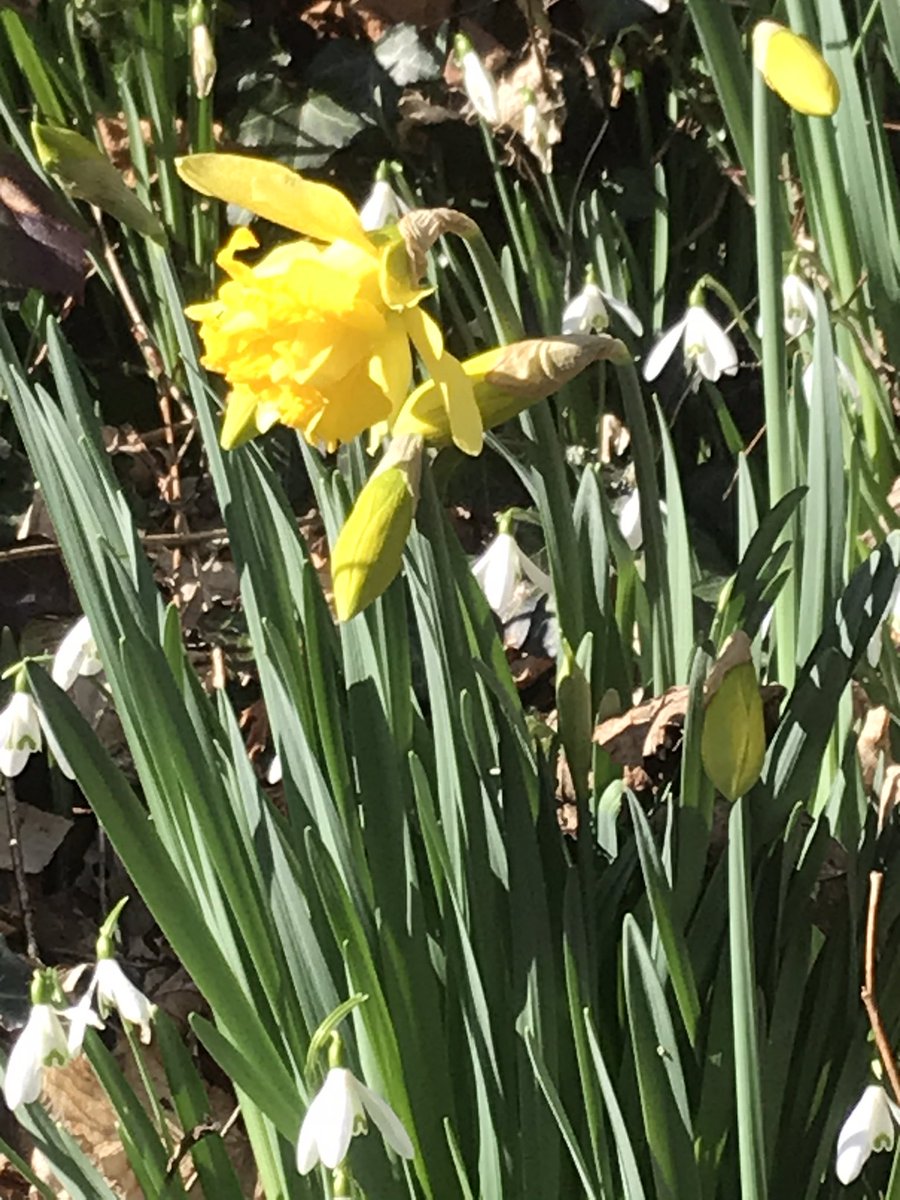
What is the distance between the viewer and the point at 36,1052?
35.2 inches

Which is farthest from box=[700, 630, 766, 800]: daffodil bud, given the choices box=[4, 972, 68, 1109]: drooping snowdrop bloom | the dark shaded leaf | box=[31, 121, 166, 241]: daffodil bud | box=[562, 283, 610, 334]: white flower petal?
the dark shaded leaf

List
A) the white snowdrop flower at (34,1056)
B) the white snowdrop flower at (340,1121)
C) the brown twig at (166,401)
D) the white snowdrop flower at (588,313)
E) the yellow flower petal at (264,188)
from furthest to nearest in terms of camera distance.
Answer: the brown twig at (166,401), the white snowdrop flower at (588,313), the white snowdrop flower at (34,1056), the white snowdrop flower at (340,1121), the yellow flower petal at (264,188)

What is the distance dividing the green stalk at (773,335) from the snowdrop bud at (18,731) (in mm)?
625

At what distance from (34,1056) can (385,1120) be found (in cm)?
29

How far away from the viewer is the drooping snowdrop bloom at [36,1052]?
882mm

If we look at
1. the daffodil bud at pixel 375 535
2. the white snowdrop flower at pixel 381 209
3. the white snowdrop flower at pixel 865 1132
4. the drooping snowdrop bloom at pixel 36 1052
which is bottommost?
the white snowdrop flower at pixel 865 1132

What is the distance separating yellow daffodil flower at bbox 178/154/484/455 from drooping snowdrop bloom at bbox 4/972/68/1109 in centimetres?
52

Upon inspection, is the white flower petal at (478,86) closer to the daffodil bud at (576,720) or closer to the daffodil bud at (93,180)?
the daffodil bud at (93,180)

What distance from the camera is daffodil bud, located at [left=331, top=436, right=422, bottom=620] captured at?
0.63 m

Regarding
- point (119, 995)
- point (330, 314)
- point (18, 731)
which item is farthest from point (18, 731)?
point (330, 314)

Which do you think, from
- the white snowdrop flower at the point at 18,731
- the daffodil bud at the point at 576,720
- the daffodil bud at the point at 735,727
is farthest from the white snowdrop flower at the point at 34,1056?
the daffodil bud at the point at 735,727

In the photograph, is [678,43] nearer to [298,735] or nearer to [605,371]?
[605,371]

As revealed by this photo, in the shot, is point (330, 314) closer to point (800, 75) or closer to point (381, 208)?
point (800, 75)

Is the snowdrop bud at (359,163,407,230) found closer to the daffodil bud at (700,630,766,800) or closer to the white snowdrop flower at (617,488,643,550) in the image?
the white snowdrop flower at (617,488,643,550)
